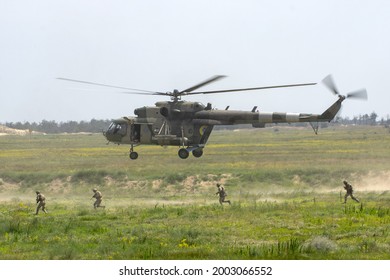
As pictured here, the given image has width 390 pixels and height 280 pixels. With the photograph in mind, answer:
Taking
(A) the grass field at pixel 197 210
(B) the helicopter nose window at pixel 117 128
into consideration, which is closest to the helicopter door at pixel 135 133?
(B) the helicopter nose window at pixel 117 128

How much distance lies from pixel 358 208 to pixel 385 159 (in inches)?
1379

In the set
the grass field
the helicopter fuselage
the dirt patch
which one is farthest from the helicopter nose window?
the dirt patch

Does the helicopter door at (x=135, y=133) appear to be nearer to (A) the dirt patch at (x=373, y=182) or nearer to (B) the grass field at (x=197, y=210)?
(B) the grass field at (x=197, y=210)

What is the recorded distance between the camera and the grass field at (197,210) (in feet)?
80.4

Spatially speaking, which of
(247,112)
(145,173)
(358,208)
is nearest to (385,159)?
(145,173)

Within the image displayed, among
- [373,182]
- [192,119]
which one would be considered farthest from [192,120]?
[373,182]

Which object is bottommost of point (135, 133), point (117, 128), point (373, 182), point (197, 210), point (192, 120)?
point (197, 210)

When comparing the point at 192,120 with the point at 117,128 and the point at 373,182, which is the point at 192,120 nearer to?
the point at 117,128

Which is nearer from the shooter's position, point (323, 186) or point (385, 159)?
point (323, 186)

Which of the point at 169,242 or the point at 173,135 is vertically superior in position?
the point at 173,135

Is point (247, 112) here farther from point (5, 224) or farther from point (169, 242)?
point (5, 224)

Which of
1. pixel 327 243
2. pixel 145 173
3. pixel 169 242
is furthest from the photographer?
pixel 145 173

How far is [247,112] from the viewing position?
34.0 metres

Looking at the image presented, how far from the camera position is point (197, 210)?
36.7 metres
